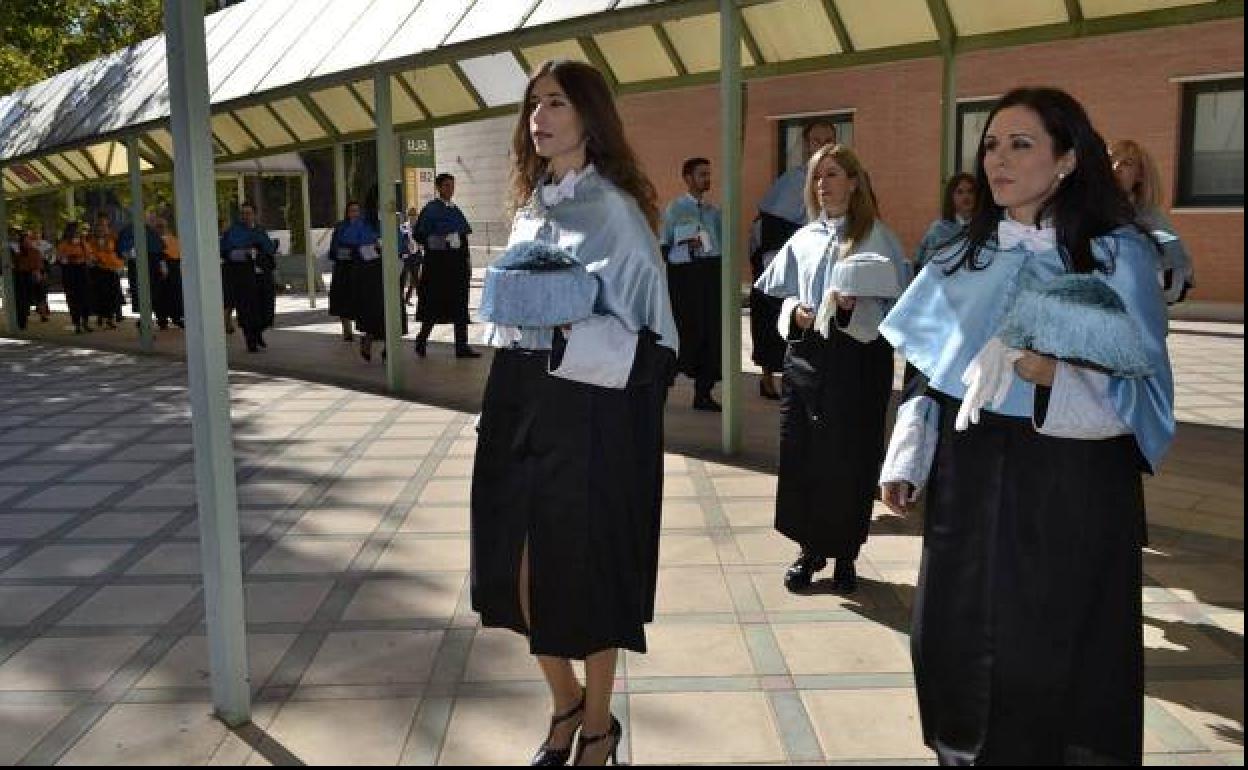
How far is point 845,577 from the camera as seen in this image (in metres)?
4.45

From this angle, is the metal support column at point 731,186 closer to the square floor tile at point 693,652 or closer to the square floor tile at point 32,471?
the square floor tile at point 693,652

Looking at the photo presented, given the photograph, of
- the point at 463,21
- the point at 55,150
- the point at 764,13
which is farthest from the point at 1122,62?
the point at 55,150

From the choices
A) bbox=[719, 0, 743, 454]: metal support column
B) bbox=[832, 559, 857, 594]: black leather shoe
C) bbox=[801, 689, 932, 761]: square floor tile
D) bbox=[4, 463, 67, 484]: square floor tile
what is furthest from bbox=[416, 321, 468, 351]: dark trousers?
bbox=[801, 689, 932, 761]: square floor tile

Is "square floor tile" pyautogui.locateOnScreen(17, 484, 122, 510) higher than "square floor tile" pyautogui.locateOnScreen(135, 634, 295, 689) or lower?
higher

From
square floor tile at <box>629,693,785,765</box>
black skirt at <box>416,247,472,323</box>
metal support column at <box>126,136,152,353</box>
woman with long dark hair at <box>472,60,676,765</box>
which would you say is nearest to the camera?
woman with long dark hair at <box>472,60,676,765</box>

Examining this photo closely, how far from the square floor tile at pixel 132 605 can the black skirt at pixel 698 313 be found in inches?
184

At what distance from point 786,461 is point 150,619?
2.67 meters

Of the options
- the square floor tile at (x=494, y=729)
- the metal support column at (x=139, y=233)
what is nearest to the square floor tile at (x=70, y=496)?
the square floor tile at (x=494, y=729)

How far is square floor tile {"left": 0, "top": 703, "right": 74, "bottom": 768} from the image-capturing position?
126 inches

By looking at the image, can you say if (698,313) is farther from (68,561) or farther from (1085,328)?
(1085,328)

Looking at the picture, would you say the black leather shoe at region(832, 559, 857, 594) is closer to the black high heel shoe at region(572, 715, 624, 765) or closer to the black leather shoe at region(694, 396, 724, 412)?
the black high heel shoe at region(572, 715, 624, 765)

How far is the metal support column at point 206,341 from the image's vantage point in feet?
9.86

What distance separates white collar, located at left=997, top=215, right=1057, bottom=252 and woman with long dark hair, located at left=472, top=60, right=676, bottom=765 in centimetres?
87

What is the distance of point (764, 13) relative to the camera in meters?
8.21
